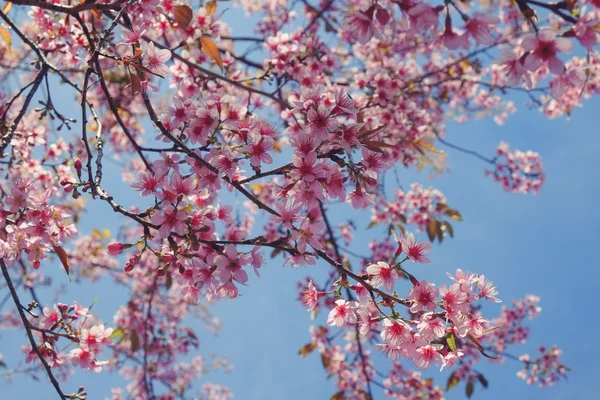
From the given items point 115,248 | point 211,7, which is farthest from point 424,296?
point 211,7

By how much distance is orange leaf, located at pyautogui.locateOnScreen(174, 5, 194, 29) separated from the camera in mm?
2262

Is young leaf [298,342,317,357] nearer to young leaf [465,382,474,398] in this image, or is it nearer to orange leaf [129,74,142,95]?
young leaf [465,382,474,398]

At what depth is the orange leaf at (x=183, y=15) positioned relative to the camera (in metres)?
2.26

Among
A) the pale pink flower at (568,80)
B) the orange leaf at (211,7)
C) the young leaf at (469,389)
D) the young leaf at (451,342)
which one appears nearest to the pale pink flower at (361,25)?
the pale pink flower at (568,80)

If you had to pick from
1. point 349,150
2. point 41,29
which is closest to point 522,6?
point 349,150

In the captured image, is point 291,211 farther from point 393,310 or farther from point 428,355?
point 428,355

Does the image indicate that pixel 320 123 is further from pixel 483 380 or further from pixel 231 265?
pixel 483 380

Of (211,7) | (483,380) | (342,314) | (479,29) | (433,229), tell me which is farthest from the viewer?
(483,380)

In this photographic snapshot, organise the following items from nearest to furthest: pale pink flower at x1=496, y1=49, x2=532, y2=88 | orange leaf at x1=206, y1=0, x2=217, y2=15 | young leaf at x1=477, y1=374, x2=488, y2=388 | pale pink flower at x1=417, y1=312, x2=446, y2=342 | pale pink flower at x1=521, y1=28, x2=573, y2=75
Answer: pale pink flower at x1=521, y1=28, x2=573, y2=75 < pale pink flower at x1=496, y1=49, x2=532, y2=88 < pale pink flower at x1=417, y1=312, x2=446, y2=342 < orange leaf at x1=206, y1=0, x2=217, y2=15 < young leaf at x1=477, y1=374, x2=488, y2=388

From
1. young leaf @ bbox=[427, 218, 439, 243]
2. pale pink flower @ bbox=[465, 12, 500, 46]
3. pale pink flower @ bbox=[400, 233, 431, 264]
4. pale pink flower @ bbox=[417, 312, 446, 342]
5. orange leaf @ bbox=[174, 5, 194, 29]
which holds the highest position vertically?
young leaf @ bbox=[427, 218, 439, 243]

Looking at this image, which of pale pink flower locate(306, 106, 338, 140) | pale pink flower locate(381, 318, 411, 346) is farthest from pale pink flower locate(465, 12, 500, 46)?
pale pink flower locate(381, 318, 411, 346)

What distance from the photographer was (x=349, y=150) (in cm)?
151

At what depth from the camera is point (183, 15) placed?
2.28 m

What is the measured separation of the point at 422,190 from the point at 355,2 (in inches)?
81.6
